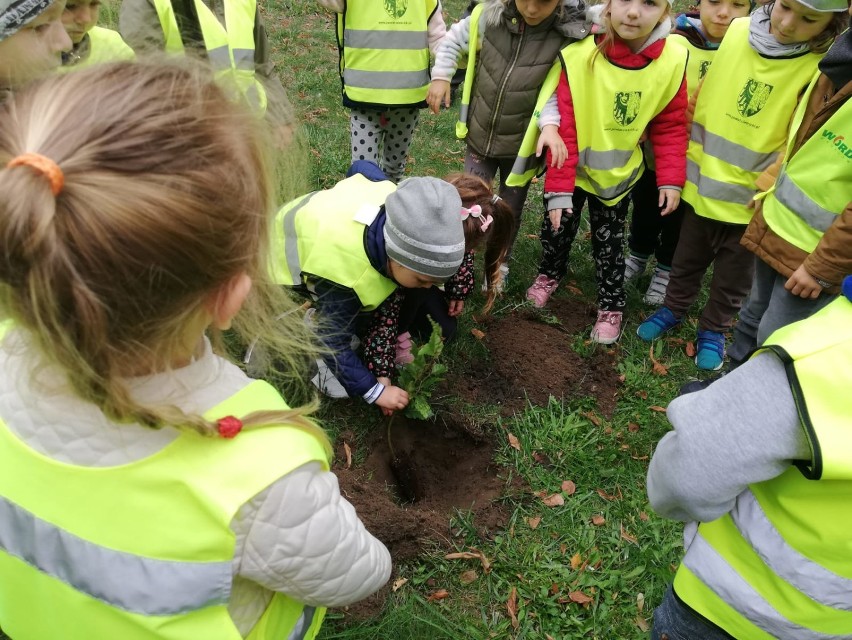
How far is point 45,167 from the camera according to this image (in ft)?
2.57

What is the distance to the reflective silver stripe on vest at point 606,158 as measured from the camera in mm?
3348

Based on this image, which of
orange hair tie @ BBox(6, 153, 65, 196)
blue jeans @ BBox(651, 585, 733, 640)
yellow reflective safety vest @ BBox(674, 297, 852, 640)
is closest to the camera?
orange hair tie @ BBox(6, 153, 65, 196)

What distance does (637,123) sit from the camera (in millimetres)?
3273

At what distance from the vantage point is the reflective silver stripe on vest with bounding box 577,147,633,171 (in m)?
3.35

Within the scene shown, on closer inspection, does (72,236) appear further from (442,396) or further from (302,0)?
(302,0)

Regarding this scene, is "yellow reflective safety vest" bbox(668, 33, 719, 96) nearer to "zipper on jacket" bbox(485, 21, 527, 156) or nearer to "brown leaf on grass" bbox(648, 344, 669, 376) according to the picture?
"zipper on jacket" bbox(485, 21, 527, 156)

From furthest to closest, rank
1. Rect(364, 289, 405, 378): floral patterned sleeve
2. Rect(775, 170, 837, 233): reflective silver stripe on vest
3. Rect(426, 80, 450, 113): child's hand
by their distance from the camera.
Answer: Rect(426, 80, 450, 113): child's hand
Rect(364, 289, 405, 378): floral patterned sleeve
Rect(775, 170, 837, 233): reflective silver stripe on vest

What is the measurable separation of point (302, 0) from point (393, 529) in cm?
793

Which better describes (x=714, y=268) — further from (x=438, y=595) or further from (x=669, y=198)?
(x=438, y=595)

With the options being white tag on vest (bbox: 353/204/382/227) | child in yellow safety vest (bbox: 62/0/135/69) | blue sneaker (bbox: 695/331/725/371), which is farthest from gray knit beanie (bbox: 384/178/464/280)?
blue sneaker (bbox: 695/331/725/371)

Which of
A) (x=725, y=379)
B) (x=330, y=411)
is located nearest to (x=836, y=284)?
(x=725, y=379)

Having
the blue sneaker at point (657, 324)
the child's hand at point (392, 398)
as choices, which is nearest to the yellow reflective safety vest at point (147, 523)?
the child's hand at point (392, 398)

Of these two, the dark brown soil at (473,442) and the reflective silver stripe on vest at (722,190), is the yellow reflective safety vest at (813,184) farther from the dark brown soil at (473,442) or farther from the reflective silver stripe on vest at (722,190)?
the dark brown soil at (473,442)

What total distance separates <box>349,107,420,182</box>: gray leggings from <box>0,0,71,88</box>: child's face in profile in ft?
7.20
